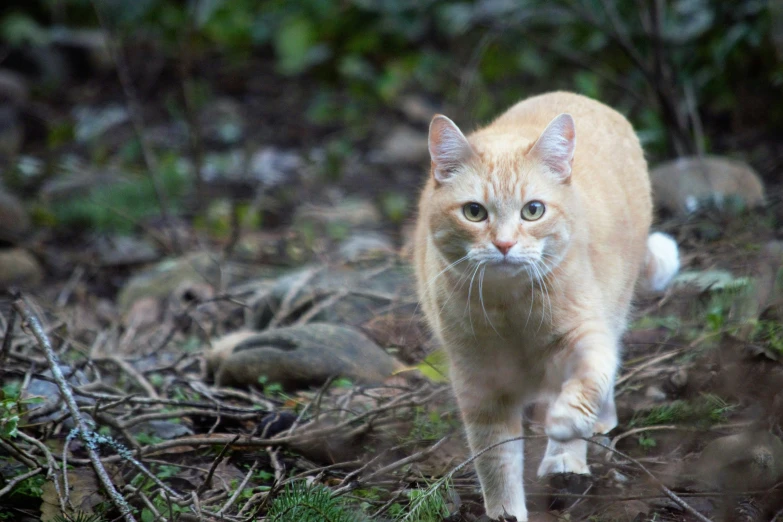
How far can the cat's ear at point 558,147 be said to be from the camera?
2875 mm

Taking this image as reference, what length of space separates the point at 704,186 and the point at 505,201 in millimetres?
3059

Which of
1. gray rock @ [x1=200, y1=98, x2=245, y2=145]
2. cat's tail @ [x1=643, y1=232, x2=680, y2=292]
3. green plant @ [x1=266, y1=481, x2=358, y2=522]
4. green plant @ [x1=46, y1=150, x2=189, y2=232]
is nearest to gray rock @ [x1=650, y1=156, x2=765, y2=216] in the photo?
cat's tail @ [x1=643, y1=232, x2=680, y2=292]

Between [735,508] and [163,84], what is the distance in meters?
9.56

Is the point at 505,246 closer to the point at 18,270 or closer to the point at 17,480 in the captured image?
the point at 17,480

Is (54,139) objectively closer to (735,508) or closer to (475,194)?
A: (475,194)

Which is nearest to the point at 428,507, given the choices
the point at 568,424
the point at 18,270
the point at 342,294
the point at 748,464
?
the point at 568,424

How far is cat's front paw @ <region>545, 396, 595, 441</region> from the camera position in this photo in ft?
8.18

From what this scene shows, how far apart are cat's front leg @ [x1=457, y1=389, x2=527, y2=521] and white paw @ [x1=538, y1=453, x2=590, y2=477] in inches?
5.1

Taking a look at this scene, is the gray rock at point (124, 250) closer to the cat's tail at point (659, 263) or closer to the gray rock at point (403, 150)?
the gray rock at point (403, 150)

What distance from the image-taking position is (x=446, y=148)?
9.83 feet

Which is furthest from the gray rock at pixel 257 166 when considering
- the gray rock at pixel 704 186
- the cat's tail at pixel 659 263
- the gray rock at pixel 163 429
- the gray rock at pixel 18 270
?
the cat's tail at pixel 659 263

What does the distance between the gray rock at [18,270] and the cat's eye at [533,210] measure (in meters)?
4.42

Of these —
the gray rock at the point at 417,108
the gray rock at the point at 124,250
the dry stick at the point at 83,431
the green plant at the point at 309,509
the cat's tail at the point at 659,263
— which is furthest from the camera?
the gray rock at the point at 417,108

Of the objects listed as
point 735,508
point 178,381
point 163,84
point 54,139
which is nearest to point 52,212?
point 54,139
